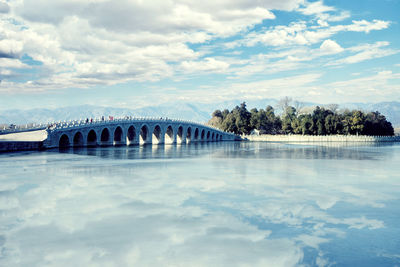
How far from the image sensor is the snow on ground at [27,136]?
43.4 metres

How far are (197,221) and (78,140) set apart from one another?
44453 mm

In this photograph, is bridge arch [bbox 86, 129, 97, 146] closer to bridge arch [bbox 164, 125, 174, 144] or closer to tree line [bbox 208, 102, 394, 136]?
bridge arch [bbox 164, 125, 174, 144]

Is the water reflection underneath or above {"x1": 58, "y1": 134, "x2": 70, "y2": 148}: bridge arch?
underneath

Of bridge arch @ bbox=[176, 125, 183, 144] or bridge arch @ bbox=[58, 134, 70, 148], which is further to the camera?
bridge arch @ bbox=[176, 125, 183, 144]

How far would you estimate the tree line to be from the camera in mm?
97188

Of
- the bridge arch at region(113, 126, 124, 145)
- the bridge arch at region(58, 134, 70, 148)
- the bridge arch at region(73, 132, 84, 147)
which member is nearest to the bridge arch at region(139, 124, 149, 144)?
the bridge arch at region(113, 126, 124, 145)

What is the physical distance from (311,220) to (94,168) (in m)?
20.2

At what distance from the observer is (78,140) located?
54.7 m

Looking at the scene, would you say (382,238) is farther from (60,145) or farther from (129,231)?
(60,145)

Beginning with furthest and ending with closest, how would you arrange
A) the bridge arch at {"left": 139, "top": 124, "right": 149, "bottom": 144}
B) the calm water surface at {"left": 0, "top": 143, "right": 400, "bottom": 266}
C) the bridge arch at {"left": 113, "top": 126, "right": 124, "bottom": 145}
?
1. the bridge arch at {"left": 139, "top": 124, "right": 149, "bottom": 144}
2. the bridge arch at {"left": 113, "top": 126, "right": 124, "bottom": 145}
3. the calm water surface at {"left": 0, "top": 143, "right": 400, "bottom": 266}

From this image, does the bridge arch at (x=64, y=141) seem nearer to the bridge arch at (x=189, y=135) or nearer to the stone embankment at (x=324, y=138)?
the bridge arch at (x=189, y=135)

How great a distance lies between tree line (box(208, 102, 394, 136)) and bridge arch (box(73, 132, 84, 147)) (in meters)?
63.1

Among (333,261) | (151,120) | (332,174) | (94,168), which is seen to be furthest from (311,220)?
(151,120)

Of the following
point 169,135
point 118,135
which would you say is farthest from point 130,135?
point 169,135
